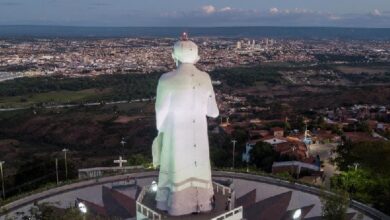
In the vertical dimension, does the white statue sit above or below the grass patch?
above

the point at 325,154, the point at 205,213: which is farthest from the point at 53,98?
the point at 205,213

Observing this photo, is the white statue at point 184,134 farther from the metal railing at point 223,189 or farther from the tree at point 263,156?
the tree at point 263,156

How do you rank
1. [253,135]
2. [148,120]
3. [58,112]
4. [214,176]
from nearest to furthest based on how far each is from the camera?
[214,176] < [253,135] < [148,120] < [58,112]

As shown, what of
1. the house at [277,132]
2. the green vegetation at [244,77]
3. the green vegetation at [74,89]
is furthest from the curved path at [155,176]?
the green vegetation at [244,77]

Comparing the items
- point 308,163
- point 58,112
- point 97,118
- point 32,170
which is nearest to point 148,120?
point 97,118

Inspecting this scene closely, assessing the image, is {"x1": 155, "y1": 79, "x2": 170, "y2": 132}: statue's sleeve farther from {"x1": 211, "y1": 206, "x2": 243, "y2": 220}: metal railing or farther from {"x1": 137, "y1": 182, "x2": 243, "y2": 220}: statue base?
{"x1": 211, "y1": 206, "x2": 243, "y2": 220}: metal railing

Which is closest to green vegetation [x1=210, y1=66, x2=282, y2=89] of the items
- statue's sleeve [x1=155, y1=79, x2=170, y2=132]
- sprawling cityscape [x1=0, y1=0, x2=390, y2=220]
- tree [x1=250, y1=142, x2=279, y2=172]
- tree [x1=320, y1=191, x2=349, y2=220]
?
sprawling cityscape [x1=0, y1=0, x2=390, y2=220]

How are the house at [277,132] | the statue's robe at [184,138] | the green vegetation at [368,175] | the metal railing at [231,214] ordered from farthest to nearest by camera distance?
the house at [277,132], the green vegetation at [368,175], the statue's robe at [184,138], the metal railing at [231,214]

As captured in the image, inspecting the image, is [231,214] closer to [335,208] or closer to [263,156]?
[335,208]

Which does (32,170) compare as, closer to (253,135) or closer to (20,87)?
(253,135)
